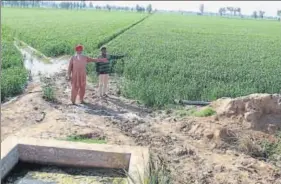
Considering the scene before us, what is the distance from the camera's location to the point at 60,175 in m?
5.78

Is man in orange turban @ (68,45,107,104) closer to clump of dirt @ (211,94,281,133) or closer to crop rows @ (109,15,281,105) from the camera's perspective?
crop rows @ (109,15,281,105)

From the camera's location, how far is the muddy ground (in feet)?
20.4

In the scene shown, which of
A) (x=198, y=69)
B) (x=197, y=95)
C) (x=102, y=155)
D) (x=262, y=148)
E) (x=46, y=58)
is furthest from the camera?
(x=46, y=58)

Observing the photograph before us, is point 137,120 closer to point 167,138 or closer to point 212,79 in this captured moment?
point 167,138

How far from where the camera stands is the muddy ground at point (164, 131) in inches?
245

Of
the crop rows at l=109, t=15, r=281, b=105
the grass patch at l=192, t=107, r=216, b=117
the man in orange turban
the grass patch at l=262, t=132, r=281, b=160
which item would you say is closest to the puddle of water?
the grass patch at l=262, t=132, r=281, b=160

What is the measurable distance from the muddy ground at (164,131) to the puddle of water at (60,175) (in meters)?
0.80

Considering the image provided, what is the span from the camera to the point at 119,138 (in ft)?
23.5

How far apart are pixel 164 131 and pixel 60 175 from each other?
8.42 ft

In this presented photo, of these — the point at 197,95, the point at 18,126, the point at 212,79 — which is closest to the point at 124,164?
the point at 18,126

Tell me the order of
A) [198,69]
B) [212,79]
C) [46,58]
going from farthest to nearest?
[46,58] → [198,69] → [212,79]

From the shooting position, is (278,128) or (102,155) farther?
(278,128)

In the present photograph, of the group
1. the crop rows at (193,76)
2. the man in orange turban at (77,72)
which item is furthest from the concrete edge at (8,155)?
the crop rows at (193,76)

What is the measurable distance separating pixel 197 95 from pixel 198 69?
3.72 metres
